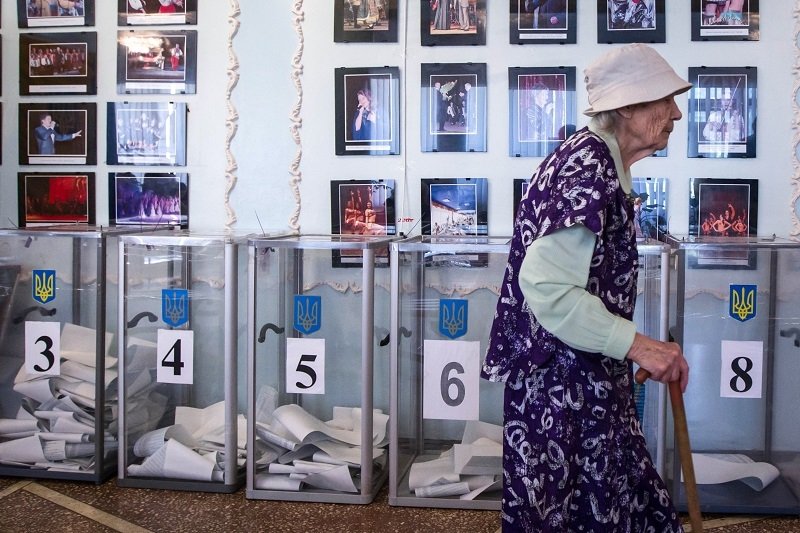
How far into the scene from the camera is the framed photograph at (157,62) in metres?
4.15

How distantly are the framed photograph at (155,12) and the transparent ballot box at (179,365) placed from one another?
1.14 m

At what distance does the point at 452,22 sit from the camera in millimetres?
3988

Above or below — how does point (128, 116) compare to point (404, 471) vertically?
above

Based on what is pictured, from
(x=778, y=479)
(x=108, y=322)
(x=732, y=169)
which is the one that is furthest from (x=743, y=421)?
(x=108, y=322)

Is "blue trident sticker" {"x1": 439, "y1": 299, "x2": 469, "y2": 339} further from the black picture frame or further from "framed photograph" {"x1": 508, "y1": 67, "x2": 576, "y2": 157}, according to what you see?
"framed photograph" {"x1": 508, "y1": 67, "x2": 576, "y2": 157}

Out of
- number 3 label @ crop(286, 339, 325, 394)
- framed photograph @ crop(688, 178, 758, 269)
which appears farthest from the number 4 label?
framed photograph @ crop(688, 178, 758, 269)

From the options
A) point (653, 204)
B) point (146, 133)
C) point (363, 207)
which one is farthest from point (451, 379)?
point (146, 133)

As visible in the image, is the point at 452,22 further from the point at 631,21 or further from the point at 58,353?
the point at 58,353

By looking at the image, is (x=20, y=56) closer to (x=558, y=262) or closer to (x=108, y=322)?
(x=108, y=322)

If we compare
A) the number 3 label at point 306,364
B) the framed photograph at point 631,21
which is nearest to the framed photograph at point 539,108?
the framed photograph at point 631,21

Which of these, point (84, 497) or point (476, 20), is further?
point (476, 20)

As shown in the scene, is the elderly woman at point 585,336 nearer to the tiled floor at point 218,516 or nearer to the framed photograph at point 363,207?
the tiled floor at point 218,516

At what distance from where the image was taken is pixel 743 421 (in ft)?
11.0

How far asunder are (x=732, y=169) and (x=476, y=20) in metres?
1.32
